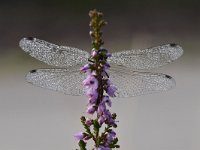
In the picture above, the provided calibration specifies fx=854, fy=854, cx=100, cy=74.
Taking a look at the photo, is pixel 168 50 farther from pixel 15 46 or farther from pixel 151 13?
pixel 151 13

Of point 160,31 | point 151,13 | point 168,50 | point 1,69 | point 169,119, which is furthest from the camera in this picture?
point 151,13

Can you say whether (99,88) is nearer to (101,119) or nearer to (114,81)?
(101,119)

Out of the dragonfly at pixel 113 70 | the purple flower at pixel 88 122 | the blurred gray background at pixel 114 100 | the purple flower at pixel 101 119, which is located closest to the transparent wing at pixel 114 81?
the dragonfly at pixel 113 70

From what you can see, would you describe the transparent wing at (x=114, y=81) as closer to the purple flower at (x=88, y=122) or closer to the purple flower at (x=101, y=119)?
the purple flower at (x=88, y=122)

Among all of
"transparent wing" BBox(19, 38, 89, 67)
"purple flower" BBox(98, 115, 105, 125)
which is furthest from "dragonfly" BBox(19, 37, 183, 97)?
"purple flower" BBox(98, 115, 105, 125)

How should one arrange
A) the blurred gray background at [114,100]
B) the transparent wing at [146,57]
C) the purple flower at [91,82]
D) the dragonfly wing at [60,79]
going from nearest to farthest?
the purple flower at [91,82]
the dragonfly wing at [60,79]
the transparent wing at [146,57]
the blurred gray background at [114,100]

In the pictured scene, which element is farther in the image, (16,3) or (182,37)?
(16,3)

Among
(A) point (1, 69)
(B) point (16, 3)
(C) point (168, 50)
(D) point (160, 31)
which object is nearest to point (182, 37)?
(D) point (160, 31)
